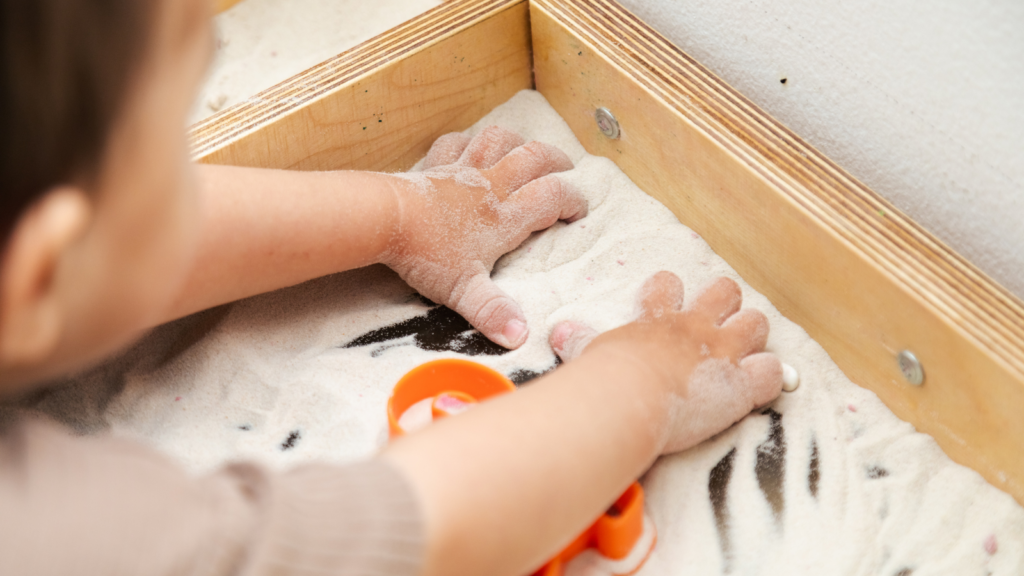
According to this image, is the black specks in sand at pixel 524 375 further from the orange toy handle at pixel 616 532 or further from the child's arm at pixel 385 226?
the orange toy handle at pixel 616 532

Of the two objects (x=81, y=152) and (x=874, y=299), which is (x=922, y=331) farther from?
(x=81, y=152)

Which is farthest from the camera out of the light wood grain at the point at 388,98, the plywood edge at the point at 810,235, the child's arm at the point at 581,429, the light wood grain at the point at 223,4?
the light wood grain at the point at 223,4

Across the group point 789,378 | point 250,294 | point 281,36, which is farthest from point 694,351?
point 281,36

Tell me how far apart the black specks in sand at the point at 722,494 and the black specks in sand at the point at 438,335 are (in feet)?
0.83

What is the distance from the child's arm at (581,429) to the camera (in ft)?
1.94

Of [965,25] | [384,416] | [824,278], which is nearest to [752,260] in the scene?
[824,278]

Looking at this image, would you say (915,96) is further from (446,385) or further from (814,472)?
(446,385)

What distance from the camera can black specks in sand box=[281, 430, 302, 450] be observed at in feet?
2.59

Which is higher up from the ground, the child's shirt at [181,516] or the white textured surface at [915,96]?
the white textured surface at [915,96]

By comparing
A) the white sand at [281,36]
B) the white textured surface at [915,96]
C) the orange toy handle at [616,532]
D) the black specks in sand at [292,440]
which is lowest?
the orange toy handle at [616,532]

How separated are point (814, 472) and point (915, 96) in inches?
14.3

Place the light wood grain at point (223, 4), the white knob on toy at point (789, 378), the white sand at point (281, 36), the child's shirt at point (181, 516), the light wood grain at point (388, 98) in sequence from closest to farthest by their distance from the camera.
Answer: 1. the child's shirt at point (181, 516)
2. the white knob on toy at point (789, 378)
3. the light wood grain at point (388, 98)
4. the white sand at point (281, 36)
5. the light wood grain at point (223, 4)

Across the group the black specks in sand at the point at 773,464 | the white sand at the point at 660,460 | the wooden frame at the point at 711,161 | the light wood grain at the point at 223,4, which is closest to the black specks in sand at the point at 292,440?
the white sand at the point at 660,460

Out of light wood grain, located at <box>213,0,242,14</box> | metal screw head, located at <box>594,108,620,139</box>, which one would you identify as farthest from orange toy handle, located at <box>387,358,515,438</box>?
light wood grain, located at <box>213,0,242,14</box>
